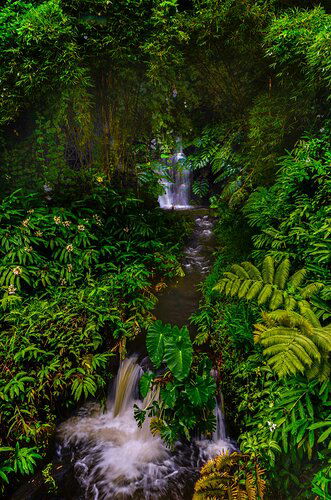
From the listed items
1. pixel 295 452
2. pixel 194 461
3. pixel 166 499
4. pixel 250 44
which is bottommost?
pixel 166 499

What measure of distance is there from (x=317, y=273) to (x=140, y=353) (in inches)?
111

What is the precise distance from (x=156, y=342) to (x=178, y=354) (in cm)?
33

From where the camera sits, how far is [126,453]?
141 inches

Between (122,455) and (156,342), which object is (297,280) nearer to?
(156,342)

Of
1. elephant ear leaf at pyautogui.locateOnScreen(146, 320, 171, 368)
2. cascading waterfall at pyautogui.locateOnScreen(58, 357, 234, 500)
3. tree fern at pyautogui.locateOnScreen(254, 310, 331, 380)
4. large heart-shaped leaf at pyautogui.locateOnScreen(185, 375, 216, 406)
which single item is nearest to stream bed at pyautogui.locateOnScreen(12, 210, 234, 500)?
cascading waterfall at pyautogui.locateOnScreen(58, 357, 234, 500)

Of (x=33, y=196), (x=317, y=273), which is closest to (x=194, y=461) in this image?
(x=317, y=273)

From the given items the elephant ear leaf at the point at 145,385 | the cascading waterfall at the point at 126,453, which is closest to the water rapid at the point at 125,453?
the cascading waterfall at the point at 126,453

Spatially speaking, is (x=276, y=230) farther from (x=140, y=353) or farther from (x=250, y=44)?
(x=250, y=44)

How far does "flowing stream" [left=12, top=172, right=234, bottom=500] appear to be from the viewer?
3109 millimetres

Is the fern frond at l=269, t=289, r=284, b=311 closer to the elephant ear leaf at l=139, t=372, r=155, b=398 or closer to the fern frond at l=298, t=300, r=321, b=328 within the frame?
the fern frond at l=298, t=300, r=321, b=328

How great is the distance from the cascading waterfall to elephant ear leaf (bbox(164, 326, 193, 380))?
104 centimetres

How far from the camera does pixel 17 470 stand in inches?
121

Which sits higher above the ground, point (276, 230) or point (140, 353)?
point (276, 230)

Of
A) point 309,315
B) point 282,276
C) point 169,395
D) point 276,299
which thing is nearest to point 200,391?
point 169,395
